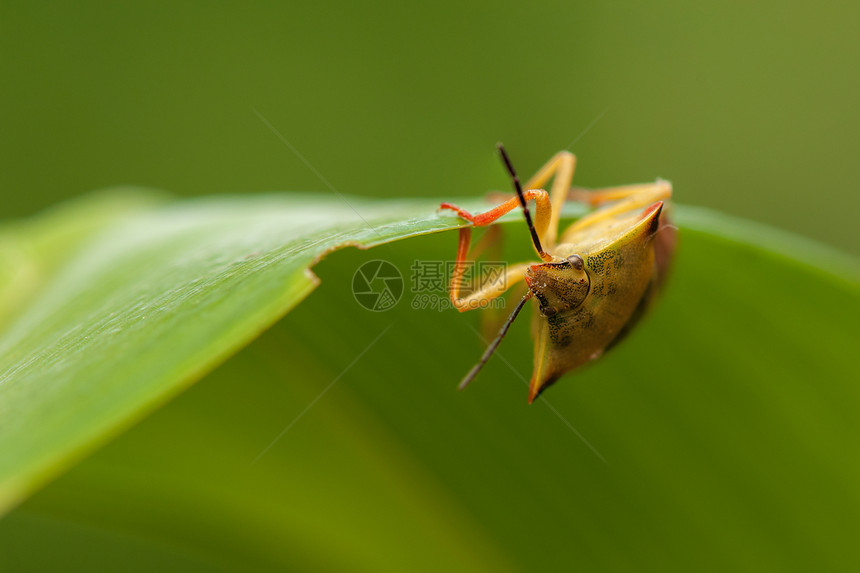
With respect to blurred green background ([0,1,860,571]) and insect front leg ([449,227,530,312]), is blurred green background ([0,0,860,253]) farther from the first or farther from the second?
insect front leg ([449,227,530,312])

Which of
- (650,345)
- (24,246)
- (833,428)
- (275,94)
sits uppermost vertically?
(275,94)

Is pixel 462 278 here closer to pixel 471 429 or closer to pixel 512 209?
pixel 512 209

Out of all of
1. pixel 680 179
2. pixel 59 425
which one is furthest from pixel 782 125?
pixel 59 425

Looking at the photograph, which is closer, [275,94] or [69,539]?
[69,539]

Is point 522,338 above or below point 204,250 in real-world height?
A: below

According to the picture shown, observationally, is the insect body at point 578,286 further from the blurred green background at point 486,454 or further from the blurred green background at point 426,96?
the blurred green background at point 426,96

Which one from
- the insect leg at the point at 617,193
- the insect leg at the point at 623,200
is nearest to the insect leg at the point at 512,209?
the insect leg at the point at 623,200

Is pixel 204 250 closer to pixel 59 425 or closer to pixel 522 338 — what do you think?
pixel 59 425

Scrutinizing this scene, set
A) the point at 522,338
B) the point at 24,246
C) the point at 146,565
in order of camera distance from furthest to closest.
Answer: the point at 146,565 → the point at 24,246 → the point at 522,338
